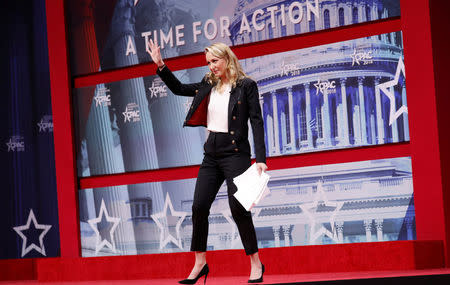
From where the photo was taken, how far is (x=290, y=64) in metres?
4.68

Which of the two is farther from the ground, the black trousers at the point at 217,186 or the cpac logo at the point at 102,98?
the cpac logo at the point at 102,98

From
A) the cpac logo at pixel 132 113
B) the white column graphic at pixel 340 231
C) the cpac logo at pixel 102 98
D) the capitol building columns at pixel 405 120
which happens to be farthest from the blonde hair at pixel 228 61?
the cpac logo at pixel 102 98

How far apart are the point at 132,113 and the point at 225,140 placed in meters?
2.11

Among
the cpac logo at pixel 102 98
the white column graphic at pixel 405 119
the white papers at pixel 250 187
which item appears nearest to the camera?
the white papers at pixel 250 187

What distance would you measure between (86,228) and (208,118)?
244cm

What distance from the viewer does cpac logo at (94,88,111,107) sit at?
5.39m

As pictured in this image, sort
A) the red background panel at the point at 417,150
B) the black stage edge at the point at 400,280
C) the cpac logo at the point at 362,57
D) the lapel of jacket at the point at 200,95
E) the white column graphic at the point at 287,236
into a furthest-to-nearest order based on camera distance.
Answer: the white column graphic at the point at 287,236 → the cpac logo at the point at 362,57 → the red background panel at the point at 417,150 → the lapel of jacket at the point at 200,95 → the black stage edge at the point at 400,280

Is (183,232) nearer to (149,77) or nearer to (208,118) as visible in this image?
(149,77)

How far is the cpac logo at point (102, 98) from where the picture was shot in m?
5.39

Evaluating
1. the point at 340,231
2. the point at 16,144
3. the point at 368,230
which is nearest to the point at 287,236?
the point at 340,231

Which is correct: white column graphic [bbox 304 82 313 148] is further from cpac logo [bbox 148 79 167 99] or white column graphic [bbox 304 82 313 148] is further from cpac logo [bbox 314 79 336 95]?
cpac logo [bbox 148 79 167 99]

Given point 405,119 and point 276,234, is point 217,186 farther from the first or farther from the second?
point 405,119

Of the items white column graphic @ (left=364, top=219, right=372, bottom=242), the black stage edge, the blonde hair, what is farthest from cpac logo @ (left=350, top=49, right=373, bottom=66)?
the black stage edge

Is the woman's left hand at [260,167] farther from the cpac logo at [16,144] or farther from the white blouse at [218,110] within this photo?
the cpac logo at [16,144]
